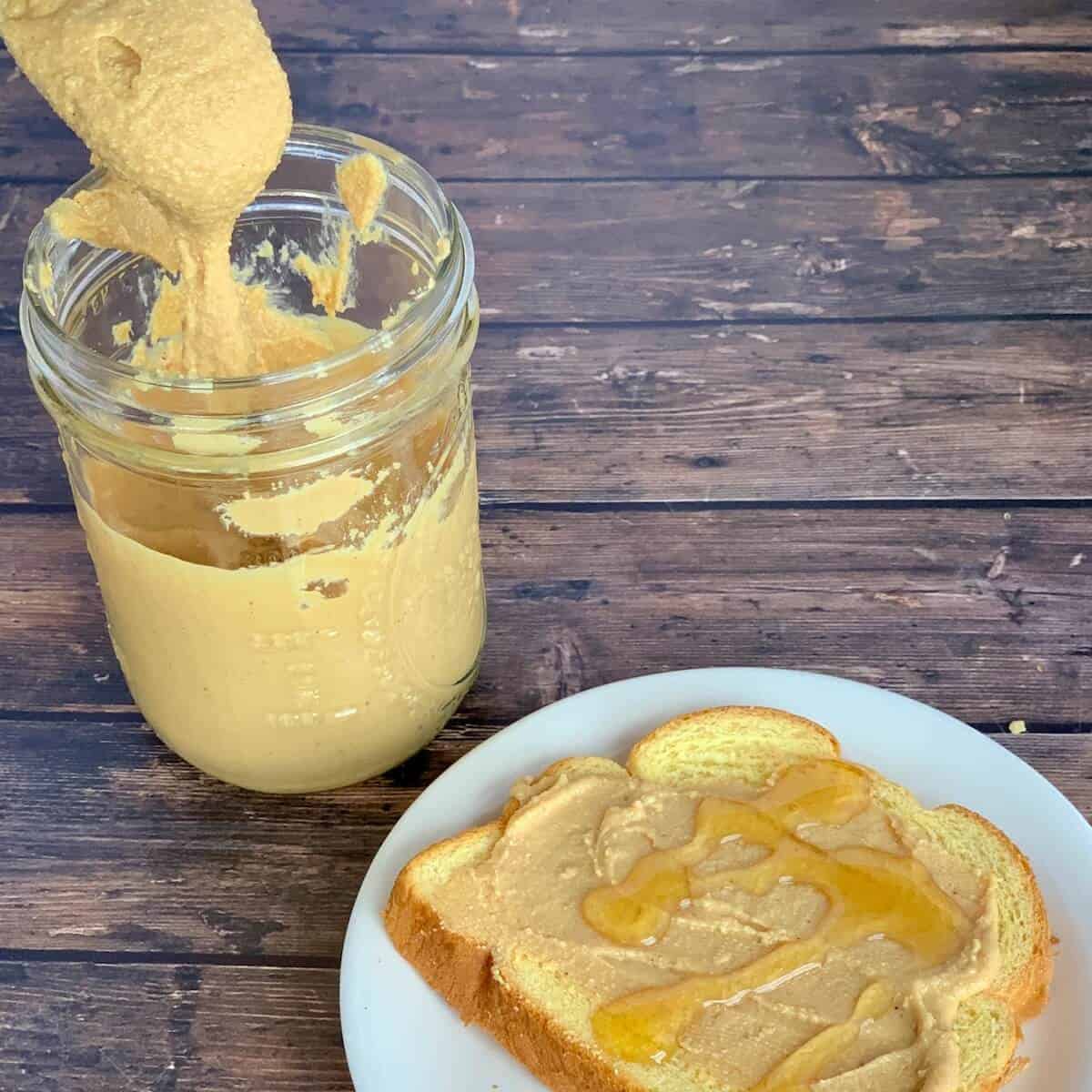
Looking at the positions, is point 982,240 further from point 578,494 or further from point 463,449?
point 463,449

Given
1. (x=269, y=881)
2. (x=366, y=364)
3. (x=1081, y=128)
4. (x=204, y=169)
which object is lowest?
(x=269, y=881)

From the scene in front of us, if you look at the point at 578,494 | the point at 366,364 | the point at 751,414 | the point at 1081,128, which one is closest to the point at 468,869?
the point at 366,364

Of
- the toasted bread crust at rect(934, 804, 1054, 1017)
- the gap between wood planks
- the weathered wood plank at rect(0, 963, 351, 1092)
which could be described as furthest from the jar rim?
the gap between wood planks

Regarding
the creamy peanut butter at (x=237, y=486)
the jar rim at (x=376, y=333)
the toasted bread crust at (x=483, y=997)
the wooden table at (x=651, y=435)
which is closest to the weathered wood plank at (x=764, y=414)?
the wooden table at (x=651, y=435)

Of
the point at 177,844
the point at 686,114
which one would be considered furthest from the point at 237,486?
the point at 686,114

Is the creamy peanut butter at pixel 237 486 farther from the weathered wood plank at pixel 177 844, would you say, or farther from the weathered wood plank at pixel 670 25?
the weathered wood plank at pixel 670 25

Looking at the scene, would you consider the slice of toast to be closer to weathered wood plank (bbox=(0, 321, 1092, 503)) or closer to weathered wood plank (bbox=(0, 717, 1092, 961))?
weathered wood plank (bbox=(0, 717, 1092, 961))

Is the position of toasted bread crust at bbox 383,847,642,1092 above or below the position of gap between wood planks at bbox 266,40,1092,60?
below
